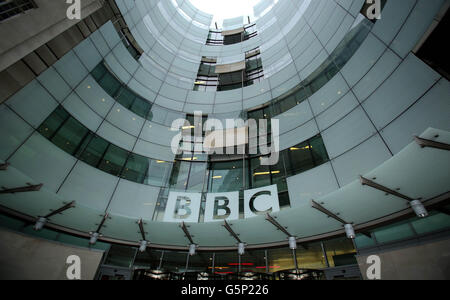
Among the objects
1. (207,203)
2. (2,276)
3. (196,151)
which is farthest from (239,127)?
(2,276)

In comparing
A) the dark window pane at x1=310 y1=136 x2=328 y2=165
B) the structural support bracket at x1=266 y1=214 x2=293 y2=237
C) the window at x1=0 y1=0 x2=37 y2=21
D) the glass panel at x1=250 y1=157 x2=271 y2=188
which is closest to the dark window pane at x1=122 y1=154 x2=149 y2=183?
the glass panel at x1=250 y1=157 x2=271 y2=188

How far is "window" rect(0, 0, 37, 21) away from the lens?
6461mm

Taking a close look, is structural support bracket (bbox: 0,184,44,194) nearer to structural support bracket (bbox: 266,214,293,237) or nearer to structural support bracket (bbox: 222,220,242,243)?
structural support bracket (bbox: 222,220,242,243)

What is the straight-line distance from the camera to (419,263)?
528 centimetres

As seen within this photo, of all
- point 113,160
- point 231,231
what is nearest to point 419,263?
point 231,231

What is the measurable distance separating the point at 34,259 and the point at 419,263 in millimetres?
12117

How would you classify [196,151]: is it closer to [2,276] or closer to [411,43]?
[2,276]

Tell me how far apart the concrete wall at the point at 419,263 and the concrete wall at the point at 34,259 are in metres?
10.1

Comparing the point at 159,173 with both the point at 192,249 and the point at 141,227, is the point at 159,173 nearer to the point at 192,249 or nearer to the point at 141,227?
the point at 141,227

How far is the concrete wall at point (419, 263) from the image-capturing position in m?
4.97

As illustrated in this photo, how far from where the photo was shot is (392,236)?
669 cm

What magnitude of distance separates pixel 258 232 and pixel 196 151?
25.6 feet

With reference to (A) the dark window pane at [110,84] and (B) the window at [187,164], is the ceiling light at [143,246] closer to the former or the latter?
(B) the window at [187,164]

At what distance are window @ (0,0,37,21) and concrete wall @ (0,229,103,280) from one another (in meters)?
7.35
